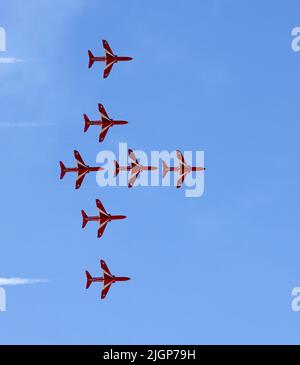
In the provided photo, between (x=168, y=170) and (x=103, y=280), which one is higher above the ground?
(x=168, y=170)

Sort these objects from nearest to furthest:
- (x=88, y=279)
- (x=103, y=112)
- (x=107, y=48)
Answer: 1. (x=88, y=279)
2. (x=103, y=112)
3. (x=107, y=48)

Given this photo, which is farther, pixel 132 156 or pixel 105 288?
pixel 132 156

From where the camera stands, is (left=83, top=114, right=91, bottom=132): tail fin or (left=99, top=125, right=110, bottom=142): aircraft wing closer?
(left=83, top=114, right=91, bottom=132): tail fin

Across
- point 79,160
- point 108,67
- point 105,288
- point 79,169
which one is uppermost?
point 108,67

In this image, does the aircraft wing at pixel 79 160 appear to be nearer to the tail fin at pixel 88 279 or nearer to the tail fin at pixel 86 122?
the tail fin at pixel 86 122

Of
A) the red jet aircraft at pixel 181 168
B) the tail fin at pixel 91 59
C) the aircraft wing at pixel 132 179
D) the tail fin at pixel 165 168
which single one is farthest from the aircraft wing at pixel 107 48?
the aircraft wing at pixel 132 179

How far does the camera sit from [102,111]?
184 metres

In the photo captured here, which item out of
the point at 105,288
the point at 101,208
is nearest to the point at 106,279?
the point at 105,288

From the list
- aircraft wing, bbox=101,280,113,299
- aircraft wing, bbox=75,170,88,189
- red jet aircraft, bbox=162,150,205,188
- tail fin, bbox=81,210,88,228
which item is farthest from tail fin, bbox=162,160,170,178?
aircraft wing, bbox=101,280,113,299

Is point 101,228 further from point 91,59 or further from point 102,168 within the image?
point 91,59

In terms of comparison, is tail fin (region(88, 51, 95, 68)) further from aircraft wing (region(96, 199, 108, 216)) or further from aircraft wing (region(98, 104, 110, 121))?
aircraft wing (region(96, 199, 108, 216))

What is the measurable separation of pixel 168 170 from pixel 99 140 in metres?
17.5
